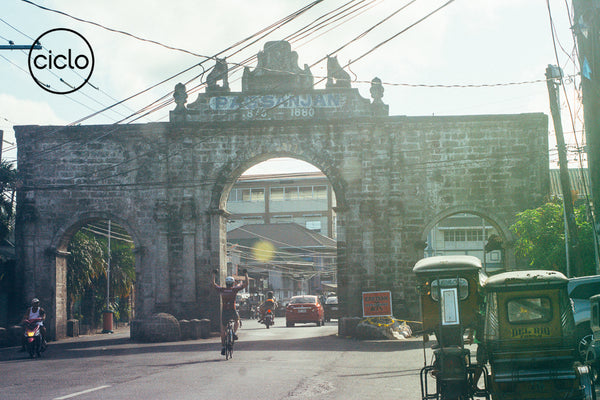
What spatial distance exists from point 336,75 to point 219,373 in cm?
1571

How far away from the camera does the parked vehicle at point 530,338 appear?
7891 mm

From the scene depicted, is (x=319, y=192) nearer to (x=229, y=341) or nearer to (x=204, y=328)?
(x=204, y=328)

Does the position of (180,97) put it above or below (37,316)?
above

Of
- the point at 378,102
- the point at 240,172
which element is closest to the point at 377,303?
the point at 240,172

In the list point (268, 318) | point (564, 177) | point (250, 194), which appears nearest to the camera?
point (564, 177)

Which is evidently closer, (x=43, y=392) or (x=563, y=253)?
(x=43, y=392)

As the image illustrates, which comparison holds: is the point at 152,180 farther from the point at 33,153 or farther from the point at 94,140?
the point at 33,153

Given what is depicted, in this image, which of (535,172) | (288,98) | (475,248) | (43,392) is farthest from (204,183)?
(475,248)

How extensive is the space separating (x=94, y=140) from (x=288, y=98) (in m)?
7.26

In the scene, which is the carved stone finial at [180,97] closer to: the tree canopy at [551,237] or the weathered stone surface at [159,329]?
the weathered stone surface at [159,329]

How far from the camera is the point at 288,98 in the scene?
26.2 meters

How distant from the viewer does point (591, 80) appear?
1156cm

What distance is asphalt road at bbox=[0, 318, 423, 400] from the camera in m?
9.97

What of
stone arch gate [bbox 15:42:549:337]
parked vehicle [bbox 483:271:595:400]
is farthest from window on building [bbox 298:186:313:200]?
parked vehicle [bbox 483:271:595:400]
